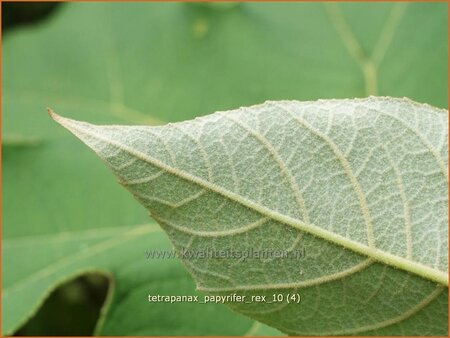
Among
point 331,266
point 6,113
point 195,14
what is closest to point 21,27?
point 6,113

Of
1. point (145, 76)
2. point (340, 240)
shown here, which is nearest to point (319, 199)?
point (340, 240)

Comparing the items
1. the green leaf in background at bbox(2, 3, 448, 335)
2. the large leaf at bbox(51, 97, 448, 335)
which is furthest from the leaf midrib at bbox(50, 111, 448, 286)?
the green leaf in background at bbox(2, 3, 448, 335)

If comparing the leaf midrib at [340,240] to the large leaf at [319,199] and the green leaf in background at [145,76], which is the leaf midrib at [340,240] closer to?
the large leaf at [319,199]

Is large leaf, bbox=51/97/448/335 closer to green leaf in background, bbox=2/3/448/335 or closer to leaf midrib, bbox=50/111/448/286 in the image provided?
→ leaf midrib, bbox=50/111/448/286

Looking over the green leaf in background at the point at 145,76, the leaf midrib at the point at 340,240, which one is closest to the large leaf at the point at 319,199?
the leaf midrib at the point at 340,240

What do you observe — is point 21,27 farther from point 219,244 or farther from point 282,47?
point 219,244

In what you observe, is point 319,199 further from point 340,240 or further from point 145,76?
point 145,76
